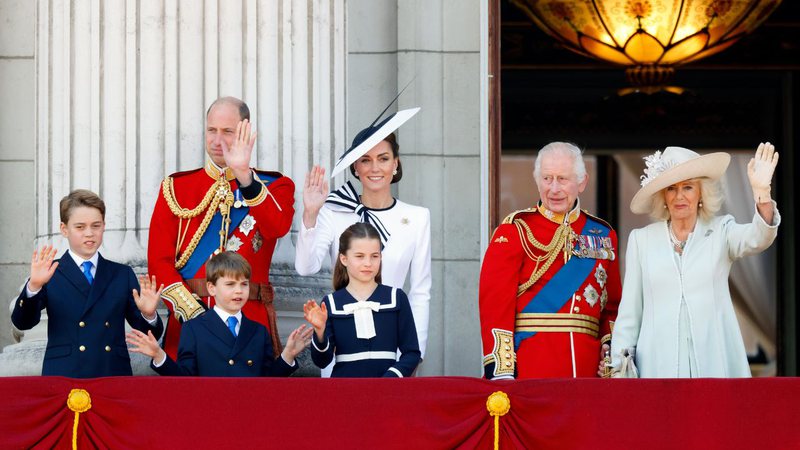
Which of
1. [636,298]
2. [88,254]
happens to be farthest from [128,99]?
[636,298]

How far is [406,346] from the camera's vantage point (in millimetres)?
7258

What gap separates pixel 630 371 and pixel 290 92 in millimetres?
2307

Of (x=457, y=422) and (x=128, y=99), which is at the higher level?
(x=128, y=99)

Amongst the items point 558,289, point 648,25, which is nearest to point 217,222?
point 558,289

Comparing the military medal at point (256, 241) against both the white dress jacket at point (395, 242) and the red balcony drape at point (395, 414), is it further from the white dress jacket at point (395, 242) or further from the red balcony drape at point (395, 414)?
the red balcony drape at point (395, 414)

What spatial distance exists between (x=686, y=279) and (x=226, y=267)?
1.83 metres

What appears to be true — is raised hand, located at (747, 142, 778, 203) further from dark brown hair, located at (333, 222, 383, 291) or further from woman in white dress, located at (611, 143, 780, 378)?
dark brown hair, located at (333, 222, 383, 291)

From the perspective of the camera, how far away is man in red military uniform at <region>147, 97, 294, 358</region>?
7.55 metres

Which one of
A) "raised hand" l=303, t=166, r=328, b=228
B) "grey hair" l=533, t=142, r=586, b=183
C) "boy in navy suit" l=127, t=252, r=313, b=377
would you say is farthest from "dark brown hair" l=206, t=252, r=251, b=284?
"grey hair" l=533, t=142, r=586, b=183

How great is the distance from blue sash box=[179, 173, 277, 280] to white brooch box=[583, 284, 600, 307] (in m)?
1.46

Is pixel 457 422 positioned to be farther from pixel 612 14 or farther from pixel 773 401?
pixel 612 14

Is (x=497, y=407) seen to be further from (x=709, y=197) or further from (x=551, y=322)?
(x=709, y=197)

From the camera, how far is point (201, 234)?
7699 mm

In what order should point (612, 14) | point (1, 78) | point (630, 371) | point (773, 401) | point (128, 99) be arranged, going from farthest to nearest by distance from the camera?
point (612, 14), point (1, 78), point (128, 99), point (630, 371), point (773, 401)
